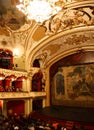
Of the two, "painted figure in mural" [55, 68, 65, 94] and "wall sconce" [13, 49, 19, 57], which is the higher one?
"wall sconce" [13, 49, 19, 57]

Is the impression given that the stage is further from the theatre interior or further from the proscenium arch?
the proscenium arch

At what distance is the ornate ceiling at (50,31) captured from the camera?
33.7 feet

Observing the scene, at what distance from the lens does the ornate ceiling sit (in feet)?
33.7

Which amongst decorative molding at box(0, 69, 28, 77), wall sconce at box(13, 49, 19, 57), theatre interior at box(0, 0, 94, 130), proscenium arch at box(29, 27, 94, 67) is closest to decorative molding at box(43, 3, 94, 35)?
theatre interior at box(0, 0, 94, 130)

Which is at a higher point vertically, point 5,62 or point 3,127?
point 5,62

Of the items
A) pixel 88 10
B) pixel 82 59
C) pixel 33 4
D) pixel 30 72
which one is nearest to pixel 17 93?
pixel 30 72

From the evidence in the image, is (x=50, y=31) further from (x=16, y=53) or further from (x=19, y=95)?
(x=19, y=95)

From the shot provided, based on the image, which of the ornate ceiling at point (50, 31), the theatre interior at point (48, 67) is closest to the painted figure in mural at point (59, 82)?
the theatre interior at point (48, 67)

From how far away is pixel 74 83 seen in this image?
54.3 feet

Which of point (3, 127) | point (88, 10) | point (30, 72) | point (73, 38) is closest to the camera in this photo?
point (3, 127)

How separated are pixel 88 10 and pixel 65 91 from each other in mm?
7804

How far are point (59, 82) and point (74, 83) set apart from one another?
1243 millimetres

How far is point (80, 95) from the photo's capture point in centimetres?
1617

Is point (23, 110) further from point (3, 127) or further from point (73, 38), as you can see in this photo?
point (3, 127)
